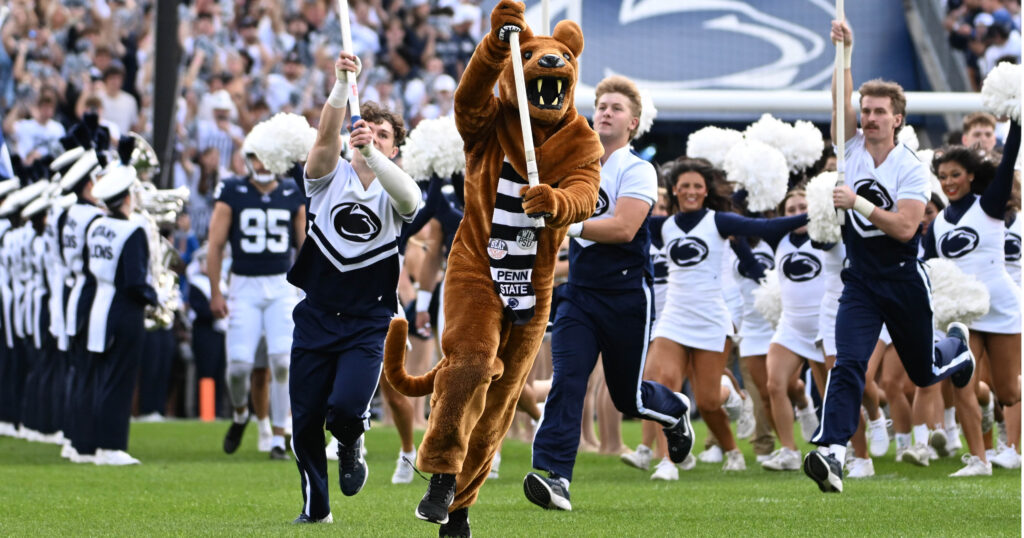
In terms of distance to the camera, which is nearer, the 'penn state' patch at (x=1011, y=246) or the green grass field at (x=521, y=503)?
the green grass field at (x=521, y=503)

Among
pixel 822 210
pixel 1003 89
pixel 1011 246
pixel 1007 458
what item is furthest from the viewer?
pixel 1011 246

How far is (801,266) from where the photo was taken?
1115 cm

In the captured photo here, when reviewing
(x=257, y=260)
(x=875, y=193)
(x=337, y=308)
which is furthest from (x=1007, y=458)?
(x=337, y=308)

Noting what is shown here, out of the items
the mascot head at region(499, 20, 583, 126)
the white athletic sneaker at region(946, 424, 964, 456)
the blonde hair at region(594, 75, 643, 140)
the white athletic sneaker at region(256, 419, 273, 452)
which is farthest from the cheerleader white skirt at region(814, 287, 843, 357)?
the white athletic sneaker at region(256, 419, 273, 452)

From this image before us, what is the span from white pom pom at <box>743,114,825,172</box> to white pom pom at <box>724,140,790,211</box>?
699 mm

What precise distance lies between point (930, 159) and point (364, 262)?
17.0 feet

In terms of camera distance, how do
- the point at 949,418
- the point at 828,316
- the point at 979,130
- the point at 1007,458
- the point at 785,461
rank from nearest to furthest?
the point at 828,316
the point at 785,461
the point at 1007,458
the point at 979,130
the point at 949,418

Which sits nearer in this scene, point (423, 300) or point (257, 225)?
point (423, 300)

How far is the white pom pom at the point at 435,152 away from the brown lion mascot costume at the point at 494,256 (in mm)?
4191

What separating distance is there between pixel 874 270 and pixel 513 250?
3013 millimetres

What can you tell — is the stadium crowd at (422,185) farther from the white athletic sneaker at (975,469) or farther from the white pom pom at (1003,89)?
the white pom pom at (1003,89)

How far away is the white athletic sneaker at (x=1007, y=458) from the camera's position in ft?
36.2

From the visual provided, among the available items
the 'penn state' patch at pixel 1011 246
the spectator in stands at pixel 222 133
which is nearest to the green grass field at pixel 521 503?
the 'penn state' patch at pixel 1011 246

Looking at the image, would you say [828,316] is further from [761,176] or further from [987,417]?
[987,417]
